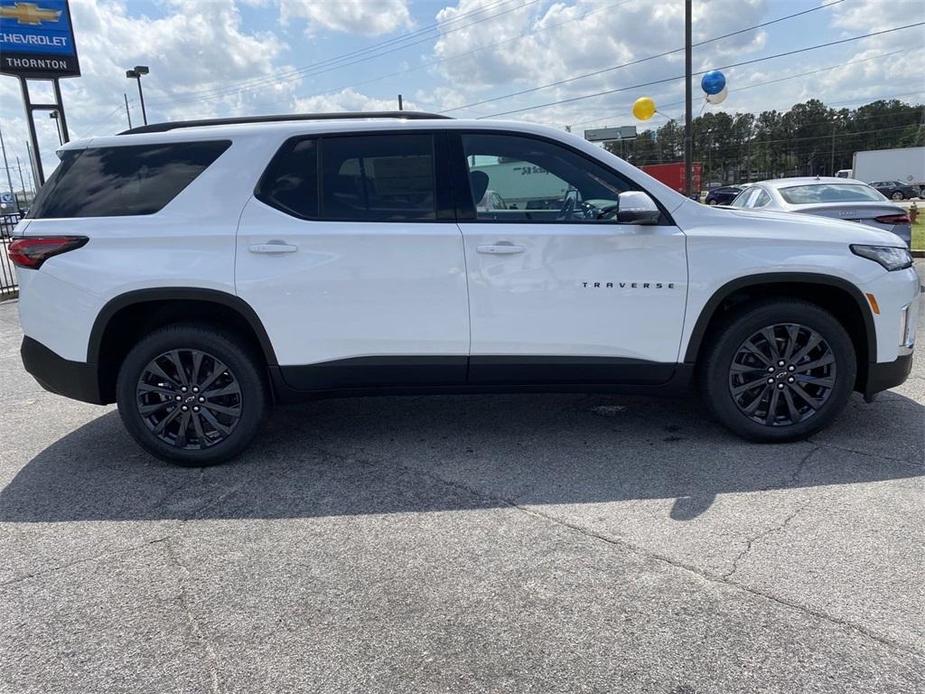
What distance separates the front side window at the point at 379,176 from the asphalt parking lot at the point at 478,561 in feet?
4.86

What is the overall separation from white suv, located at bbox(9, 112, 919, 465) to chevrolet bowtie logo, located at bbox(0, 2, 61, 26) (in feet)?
44.9

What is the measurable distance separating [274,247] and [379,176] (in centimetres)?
71

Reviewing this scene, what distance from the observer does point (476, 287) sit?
12.4ft

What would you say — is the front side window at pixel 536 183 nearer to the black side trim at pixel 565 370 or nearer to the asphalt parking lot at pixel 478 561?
the black side trim at pixel 565 370

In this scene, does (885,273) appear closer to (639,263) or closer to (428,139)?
(639,263)

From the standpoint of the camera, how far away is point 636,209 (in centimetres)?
356

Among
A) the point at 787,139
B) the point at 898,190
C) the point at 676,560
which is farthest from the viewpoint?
the point at 787,139

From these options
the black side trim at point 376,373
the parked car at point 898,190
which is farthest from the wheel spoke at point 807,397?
the parked car at point 898,190

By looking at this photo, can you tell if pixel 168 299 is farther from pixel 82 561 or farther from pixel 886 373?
pixel 886 373

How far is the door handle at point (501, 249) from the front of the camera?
3748 millimetres

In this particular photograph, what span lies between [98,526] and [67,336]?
45.6 inches

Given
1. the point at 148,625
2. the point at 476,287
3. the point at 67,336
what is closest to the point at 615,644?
the point at 148,625

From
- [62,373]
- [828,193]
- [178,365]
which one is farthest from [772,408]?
[828,193]

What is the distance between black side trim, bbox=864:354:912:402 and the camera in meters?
3.92
